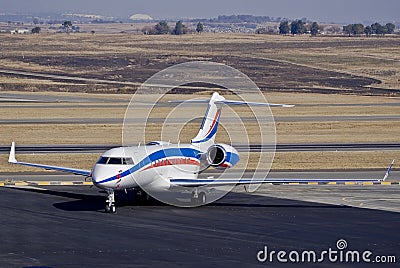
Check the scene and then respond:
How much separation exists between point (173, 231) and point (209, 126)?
13.4 meters

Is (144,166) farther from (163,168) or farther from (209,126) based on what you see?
(209,126)

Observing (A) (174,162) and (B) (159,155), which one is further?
(A) (174,162)

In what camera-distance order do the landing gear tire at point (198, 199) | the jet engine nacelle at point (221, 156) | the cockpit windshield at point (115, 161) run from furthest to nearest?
1. the jet engine nacelle at point (221, 156)
2. the landing gear tire at point (198, 199)
3. the cockpit windshield at point (115, 161)

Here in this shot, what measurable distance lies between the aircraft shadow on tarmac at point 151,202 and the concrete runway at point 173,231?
0.17 feet

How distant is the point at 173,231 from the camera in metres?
35.8

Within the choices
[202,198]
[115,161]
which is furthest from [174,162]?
[115,161]

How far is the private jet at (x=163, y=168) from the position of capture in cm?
3959

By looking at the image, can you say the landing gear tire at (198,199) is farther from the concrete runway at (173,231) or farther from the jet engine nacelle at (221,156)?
the jet engine nacelle at (221,156)

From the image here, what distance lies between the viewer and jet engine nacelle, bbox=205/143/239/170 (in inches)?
1726

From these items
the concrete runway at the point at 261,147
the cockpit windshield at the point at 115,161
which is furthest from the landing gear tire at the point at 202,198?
the concrete runway at the point at 261,147

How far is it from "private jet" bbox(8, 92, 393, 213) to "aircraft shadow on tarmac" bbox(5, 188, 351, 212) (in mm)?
1087

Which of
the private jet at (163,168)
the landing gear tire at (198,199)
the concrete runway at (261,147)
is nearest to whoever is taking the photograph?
the private jet at (163,168)

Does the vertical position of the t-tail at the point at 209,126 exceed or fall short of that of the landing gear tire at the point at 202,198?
it exceeds it

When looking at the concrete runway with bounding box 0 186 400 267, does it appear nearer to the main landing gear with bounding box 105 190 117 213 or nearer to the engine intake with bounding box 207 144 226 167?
the main landing gear with bounding box 105 190 117 213
